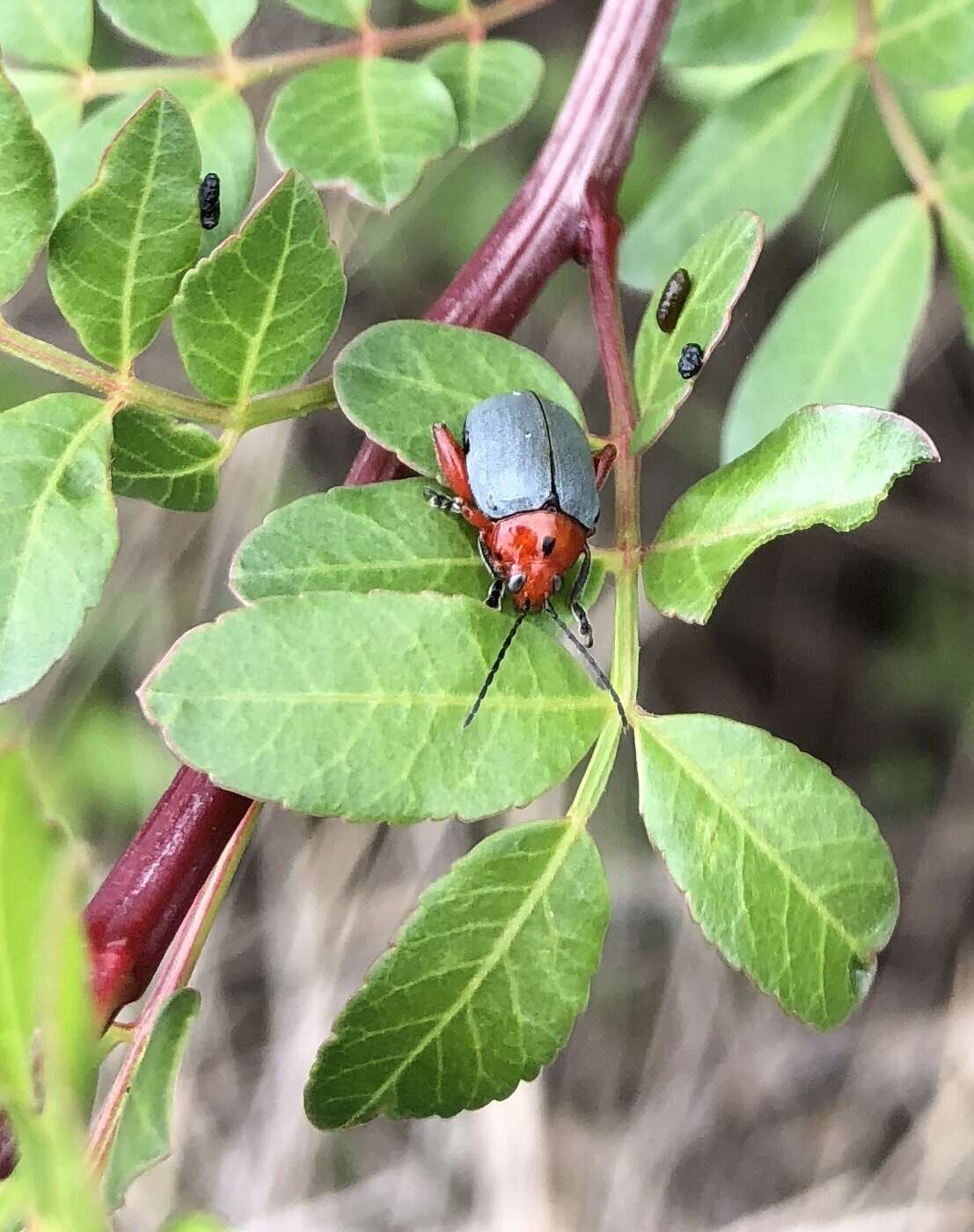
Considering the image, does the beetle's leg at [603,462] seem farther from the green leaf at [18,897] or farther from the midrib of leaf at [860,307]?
the green leaf at [18,897]

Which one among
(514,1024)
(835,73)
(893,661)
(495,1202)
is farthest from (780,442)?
(495,1202)

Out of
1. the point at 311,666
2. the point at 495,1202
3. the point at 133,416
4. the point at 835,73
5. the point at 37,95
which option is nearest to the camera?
the point at 311,666

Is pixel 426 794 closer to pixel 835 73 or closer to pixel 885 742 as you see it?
pixel 835 73

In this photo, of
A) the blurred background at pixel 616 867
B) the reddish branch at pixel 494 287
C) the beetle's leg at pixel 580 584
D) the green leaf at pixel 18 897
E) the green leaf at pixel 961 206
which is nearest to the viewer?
the green leaf at pixel 18 897

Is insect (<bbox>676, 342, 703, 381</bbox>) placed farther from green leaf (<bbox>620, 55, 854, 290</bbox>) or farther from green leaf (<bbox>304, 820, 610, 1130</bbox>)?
green leaf (<bbox>620, 55, 854, 290</bbox>)

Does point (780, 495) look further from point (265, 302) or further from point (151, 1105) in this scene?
point (151, 1105)

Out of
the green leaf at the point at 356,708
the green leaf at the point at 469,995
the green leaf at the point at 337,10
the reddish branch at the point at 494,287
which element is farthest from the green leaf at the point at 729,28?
the green leaf at the point at 469,995

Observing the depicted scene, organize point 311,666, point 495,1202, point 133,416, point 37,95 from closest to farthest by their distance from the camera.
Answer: point 311,666, point 133,416, point 37,95, point 495,1202

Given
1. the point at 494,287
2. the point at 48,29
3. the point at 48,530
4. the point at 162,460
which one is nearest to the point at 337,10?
the point at 48,29
